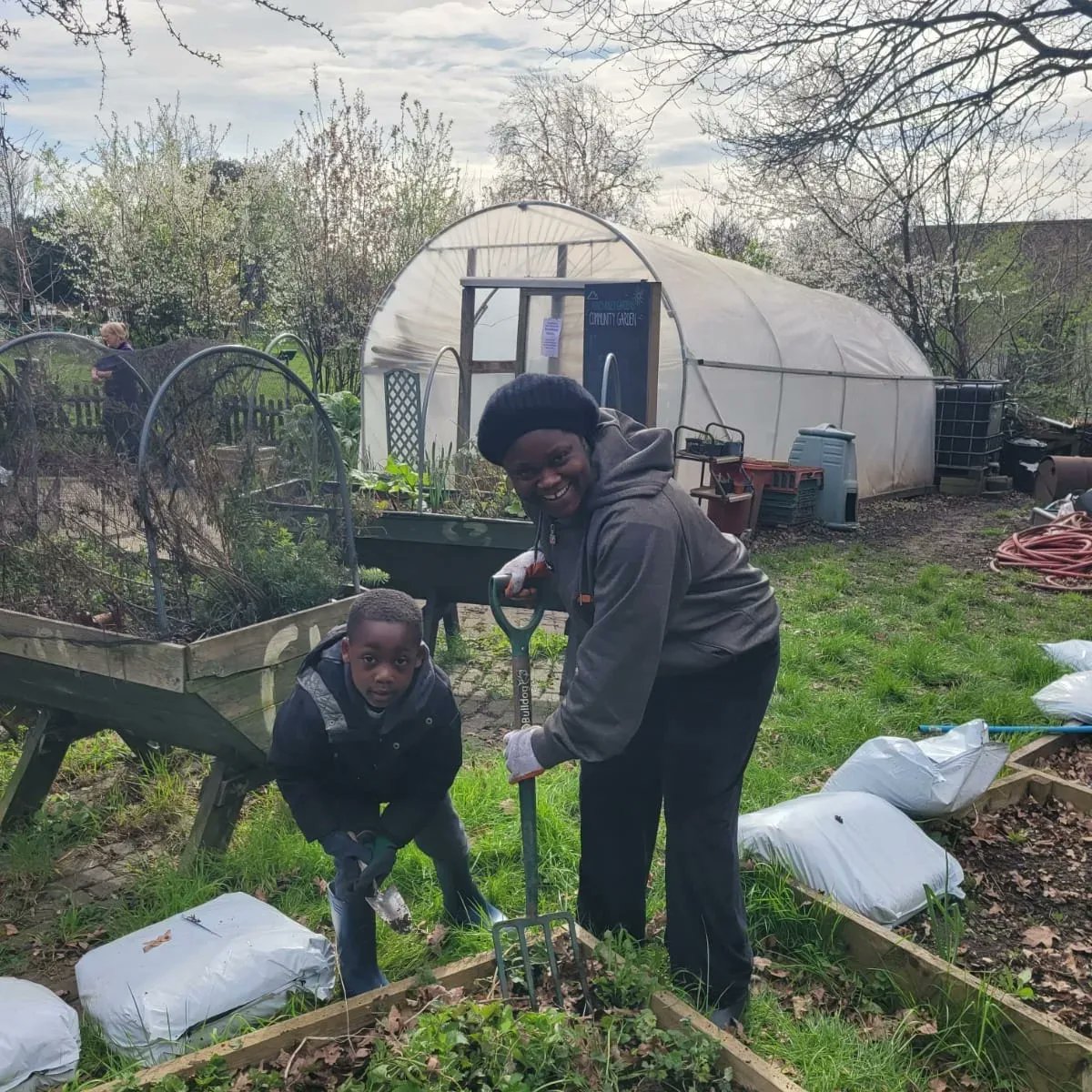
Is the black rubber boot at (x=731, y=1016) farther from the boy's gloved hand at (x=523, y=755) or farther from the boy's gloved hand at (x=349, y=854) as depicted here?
the boy's gloved hand at (x=349, y=854)

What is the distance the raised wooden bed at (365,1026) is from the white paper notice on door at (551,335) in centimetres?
831

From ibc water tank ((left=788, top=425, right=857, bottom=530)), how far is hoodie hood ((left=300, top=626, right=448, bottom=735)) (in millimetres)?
9551

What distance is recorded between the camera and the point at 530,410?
220 cm

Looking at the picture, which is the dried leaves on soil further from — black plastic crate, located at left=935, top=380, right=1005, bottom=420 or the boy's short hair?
black plastic crate, located at left=935, top=380, right=1005, bottom=420

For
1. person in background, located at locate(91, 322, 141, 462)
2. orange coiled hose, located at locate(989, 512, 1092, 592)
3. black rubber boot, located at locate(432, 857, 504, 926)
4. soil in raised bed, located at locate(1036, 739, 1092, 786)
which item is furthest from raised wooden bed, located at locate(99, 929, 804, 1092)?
orange coiled hose, located at locate(989, 512, 1092, 592)

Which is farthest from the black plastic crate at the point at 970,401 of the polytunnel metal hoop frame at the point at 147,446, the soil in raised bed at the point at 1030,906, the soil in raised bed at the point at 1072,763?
the polytunnel metal hoop frame at the point at 147,446

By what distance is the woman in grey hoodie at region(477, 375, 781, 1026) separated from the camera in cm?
218

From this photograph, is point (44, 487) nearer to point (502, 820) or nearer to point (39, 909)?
point (39, 909)

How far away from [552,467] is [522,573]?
498 mm

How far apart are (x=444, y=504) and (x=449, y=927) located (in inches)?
127

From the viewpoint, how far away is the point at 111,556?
3.77 metres

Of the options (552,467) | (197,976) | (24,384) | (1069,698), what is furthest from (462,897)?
(1069,698)

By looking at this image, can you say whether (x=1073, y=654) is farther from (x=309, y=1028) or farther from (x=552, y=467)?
(x=309, y=1028)

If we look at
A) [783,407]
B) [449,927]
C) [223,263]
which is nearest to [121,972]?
[449,927]
